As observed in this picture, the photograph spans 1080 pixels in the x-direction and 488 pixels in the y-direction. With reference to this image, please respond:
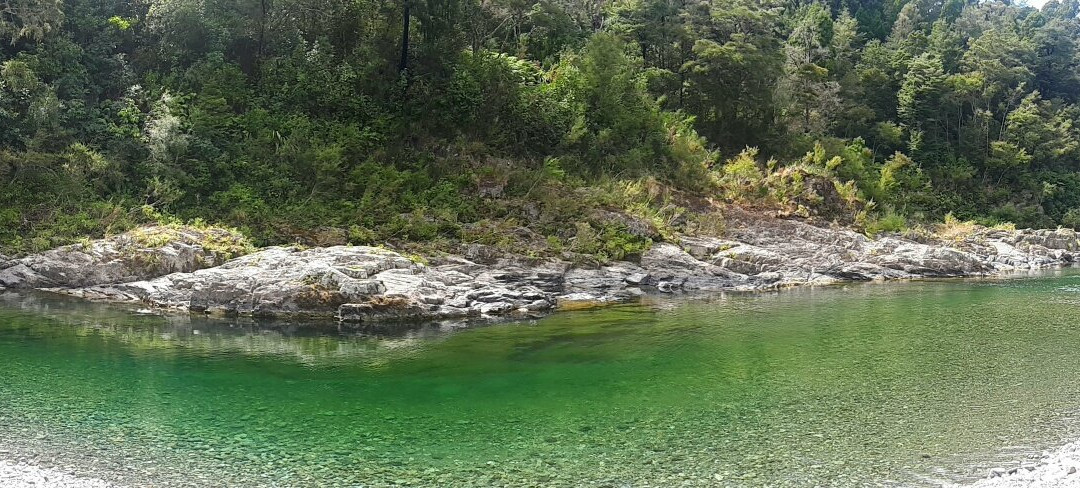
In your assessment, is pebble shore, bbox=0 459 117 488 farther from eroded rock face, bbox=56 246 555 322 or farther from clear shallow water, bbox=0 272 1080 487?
eroded rock face, bbox=56 246 555 322

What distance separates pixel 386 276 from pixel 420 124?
15.0 metres

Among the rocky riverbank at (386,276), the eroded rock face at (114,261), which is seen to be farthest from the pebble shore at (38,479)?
the eroded rock face at (114,261)

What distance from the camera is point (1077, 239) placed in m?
49.3

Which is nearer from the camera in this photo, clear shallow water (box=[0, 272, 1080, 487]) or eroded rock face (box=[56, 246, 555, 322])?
clear shallow water (box=[0, 272, 1080, 487])

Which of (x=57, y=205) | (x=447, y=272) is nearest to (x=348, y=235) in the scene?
(x=447, y=272)

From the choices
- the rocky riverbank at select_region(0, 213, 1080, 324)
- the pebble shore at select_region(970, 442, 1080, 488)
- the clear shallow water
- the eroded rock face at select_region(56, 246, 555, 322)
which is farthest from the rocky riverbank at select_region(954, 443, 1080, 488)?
the eroded rock face at select_region(56, 246, 555, 322)

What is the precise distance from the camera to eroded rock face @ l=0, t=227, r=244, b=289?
2416cm

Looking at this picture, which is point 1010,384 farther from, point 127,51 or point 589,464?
point 127,51

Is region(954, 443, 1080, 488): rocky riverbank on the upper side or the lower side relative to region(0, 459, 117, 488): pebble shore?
upper

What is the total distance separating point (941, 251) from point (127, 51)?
43.5 meters

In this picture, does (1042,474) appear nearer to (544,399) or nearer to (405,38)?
(544,399)

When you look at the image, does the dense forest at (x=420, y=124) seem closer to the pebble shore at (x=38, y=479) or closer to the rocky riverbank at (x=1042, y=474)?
the pebble shore at (x=38, y=479)

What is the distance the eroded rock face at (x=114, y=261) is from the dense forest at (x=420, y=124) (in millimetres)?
1105

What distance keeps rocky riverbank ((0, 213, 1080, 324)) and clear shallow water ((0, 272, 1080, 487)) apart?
5.67 ft
